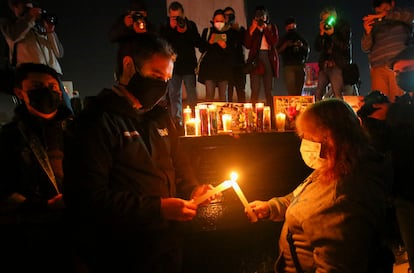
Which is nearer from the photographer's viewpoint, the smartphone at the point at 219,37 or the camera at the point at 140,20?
the camera at the point at 140,20

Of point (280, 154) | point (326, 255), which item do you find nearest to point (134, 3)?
point (280, 154)

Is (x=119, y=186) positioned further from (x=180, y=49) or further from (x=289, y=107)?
(x=180, y=49)

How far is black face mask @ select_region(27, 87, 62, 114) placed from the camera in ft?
9.66

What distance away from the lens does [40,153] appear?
269 cm

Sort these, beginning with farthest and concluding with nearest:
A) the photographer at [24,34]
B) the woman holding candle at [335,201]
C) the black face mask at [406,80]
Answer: the photographer at [24,34] < the black face mask at [406,80] < the woman holding candle at [335,201]

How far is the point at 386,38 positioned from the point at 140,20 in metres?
4.61

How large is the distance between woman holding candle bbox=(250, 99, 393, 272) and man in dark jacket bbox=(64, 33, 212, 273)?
84 cm

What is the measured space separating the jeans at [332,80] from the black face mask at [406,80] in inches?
103

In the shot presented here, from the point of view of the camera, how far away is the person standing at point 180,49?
638 cm

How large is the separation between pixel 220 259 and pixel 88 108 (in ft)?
9.17

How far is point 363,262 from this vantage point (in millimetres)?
2033

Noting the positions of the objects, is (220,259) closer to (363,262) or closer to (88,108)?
(363,262)

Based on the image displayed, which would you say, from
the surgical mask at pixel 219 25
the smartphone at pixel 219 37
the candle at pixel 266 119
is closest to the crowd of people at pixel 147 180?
the candle at pixel 266 119

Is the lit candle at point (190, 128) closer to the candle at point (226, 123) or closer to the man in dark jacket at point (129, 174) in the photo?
the candle at point (226, 123)
